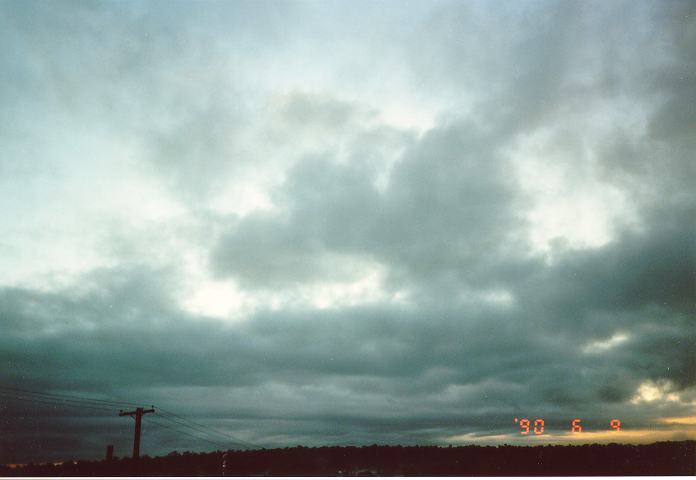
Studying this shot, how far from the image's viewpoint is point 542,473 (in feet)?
115

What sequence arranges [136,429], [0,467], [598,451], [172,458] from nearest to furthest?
[0,467] < [598,451] < [172,458] < [136,429]

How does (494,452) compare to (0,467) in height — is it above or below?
below

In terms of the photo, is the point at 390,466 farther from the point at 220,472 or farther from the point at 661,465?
the point at 661,465

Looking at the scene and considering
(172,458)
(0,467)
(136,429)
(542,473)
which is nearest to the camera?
(0,467)

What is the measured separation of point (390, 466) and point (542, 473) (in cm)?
1200

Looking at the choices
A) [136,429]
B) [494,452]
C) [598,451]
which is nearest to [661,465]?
[598,451]

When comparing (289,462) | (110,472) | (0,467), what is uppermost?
(0,467)

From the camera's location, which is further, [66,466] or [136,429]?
[136,429]

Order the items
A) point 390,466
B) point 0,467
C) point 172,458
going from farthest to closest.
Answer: point 172,458
point 390,466
point 0,467

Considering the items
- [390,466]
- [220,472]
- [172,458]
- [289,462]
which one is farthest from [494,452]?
[172,458]

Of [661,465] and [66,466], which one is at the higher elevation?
[661,465]

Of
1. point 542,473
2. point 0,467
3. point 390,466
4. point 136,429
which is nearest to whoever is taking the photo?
point 0,467

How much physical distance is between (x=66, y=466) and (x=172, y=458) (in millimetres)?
8366

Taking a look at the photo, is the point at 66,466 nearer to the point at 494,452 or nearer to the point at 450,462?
the point at 450,462
